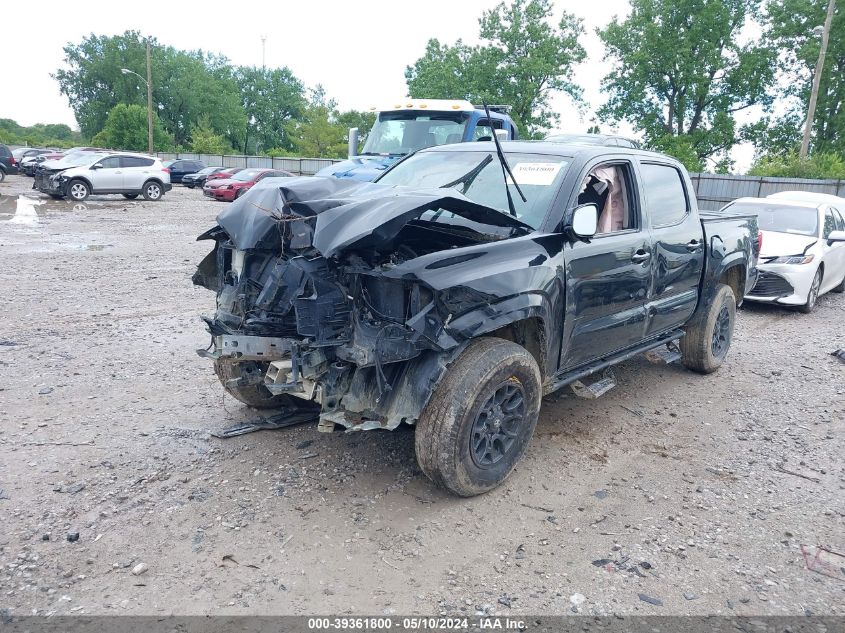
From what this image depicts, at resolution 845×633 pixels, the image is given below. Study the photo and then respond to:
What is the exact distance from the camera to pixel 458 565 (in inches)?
127

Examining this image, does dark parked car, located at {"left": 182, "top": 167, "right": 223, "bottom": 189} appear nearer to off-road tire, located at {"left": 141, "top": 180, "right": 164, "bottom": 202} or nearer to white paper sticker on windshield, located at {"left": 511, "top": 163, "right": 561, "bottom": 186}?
off-road tire, located at {"left": 141, "top": 180, "right": 164, "bottom": 202}

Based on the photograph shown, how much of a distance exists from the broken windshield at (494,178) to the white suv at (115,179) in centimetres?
2111

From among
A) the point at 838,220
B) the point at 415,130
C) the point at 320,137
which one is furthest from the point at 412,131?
the point at 320,137

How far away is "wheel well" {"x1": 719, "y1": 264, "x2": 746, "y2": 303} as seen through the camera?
666 centimetres

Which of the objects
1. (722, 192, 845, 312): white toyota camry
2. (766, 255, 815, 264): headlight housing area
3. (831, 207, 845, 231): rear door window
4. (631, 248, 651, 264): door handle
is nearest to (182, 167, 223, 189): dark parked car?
(722, 192, 845, 312): white toyota camry

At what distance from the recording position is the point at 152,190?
24328 mm

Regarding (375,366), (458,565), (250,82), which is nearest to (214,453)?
(375,366)

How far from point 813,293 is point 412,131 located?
22.7 ft

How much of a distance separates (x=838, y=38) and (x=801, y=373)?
4121 centimetres

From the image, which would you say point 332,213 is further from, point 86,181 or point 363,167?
point 86,181

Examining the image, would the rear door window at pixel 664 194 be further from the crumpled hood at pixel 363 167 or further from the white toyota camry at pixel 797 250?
the crumpled hood at pixel 363 167

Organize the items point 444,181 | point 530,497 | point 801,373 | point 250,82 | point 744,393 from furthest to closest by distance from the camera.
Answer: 1. point 250,82
2. point 801,373
3. point 744,393
4. point 444,181
5. point 530,497

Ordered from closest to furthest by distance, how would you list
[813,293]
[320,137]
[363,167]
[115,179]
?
[813,293] < [363,167] < [115,179] < [320,137]

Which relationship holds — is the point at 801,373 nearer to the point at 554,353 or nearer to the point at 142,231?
the point at 554,353
